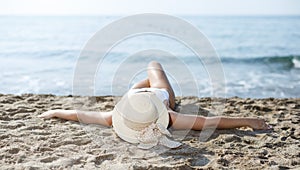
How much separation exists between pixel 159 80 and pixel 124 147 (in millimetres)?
1455

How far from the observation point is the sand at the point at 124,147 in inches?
112

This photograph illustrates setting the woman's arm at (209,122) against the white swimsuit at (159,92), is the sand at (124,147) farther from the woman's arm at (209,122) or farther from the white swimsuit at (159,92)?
the white swimsuit at (159,92)

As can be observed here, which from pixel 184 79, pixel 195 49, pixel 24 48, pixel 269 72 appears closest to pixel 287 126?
pixel 184 79

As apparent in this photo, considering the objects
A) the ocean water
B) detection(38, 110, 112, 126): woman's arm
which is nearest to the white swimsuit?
detection(38, 110, 112, 126): woman's arm

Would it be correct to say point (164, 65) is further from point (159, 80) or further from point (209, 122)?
point (209, 122)

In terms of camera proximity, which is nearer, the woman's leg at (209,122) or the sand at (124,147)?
the sand at (124,147)

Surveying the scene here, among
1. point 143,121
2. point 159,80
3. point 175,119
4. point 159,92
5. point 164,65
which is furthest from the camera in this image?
point 164,65

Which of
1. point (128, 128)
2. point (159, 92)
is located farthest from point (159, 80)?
point (128, 128)

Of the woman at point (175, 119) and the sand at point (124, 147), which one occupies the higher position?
the woman at point (175, 119)

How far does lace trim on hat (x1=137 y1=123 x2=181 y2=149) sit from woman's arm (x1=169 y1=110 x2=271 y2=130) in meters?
0.45

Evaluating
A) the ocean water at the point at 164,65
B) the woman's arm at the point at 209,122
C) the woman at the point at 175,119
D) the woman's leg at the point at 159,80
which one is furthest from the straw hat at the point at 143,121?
the ocean water at the point at 164,65

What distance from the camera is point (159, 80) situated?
449 centimetres

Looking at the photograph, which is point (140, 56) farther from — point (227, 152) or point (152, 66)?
point (227, 152)

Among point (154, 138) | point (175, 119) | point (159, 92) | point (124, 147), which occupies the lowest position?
point (124, 147)
